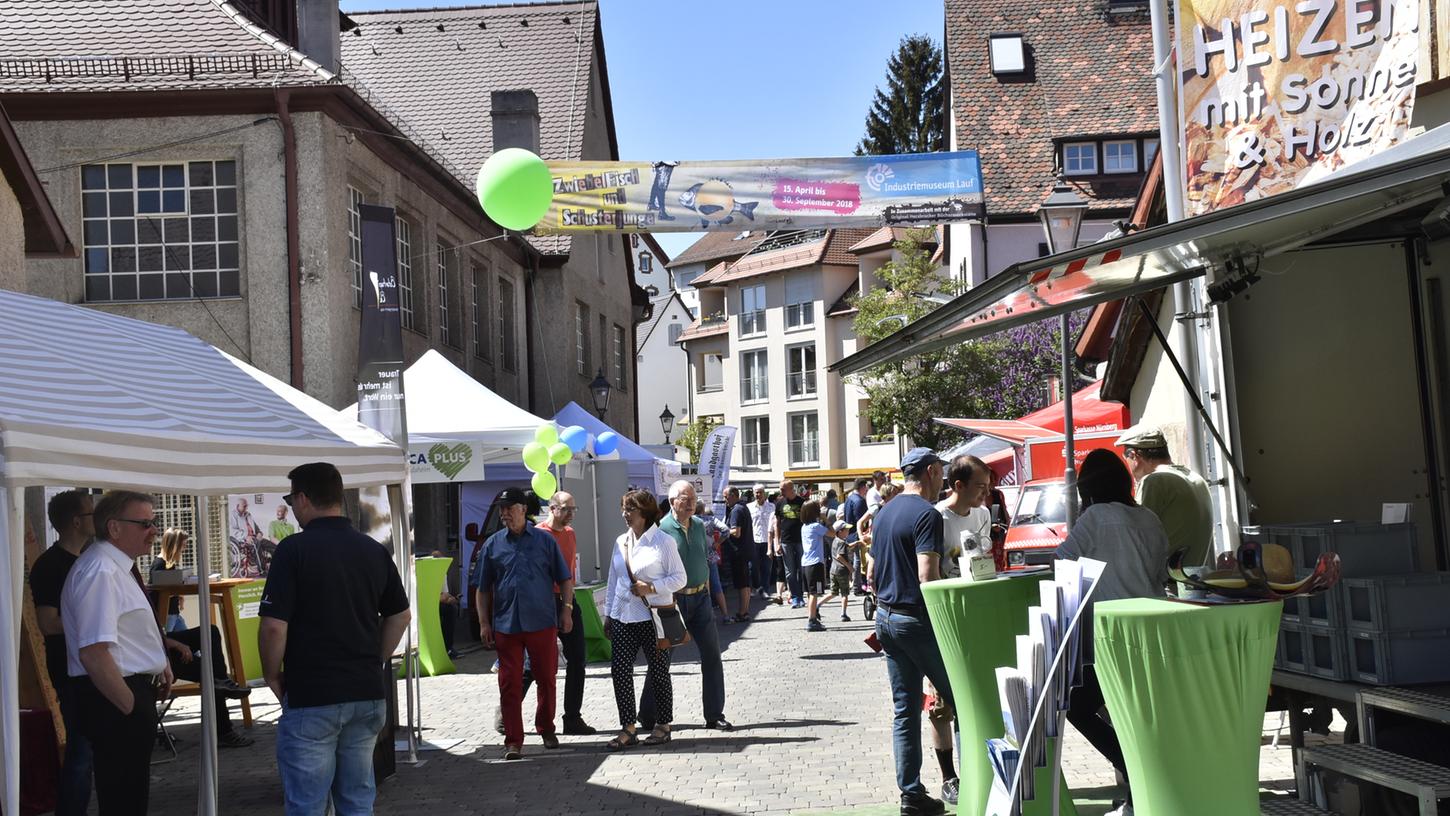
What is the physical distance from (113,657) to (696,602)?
17.7ft

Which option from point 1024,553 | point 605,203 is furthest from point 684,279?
point 1024,553

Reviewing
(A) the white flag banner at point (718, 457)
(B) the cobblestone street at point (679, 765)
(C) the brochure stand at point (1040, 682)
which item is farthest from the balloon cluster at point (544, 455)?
(A) the white flag banner at point (718, 457)

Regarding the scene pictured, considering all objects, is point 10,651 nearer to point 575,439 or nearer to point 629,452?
point 575,439

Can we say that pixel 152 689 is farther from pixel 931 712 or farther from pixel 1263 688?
pixel 1263 688

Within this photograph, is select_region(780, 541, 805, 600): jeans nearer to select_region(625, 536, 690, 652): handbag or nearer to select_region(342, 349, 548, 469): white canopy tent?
select_region(342, 349, 548, 469): white canopy tent

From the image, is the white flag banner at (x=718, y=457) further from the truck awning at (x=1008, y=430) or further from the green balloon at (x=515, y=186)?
the green balloon at (x=515, y=186)

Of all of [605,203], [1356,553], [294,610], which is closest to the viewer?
[294,610]

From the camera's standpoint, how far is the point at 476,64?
33.5 m

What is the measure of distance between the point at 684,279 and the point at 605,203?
2480 inches

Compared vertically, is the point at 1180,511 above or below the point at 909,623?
above

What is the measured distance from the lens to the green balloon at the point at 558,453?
52.5 feet

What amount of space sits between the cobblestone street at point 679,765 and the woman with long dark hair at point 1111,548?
0.88 m

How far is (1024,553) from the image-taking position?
57.3 feet

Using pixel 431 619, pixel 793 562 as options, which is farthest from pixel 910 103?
pixel 431 619
